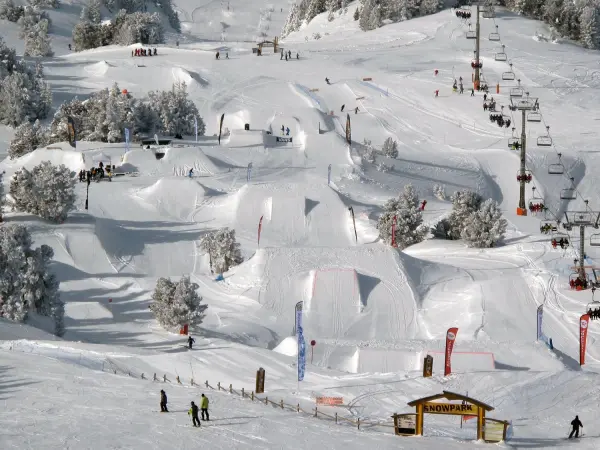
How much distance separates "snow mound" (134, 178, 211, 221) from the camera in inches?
2611

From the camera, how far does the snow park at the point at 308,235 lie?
37.3 metres

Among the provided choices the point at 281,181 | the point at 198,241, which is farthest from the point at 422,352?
the point at 281,181

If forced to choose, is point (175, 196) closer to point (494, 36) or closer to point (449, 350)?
point (449, 350)

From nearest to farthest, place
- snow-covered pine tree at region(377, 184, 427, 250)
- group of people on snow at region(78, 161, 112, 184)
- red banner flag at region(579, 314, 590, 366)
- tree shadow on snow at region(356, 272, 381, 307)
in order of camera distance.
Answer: red banner flag at region(579, 314, 590, 366) → tree shadow on snow at region(356, 272, 381, 307) → snow-covered pine tree at region(377, 184, 427, 250) → group of people on snow at region(78, 161, 112, 184)

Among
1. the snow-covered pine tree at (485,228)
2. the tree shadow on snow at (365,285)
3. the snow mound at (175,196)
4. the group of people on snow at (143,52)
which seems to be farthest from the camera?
the group of people on snow at (143,52)

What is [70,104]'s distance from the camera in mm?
81250

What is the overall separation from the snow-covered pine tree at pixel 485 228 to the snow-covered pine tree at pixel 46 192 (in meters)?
18.6

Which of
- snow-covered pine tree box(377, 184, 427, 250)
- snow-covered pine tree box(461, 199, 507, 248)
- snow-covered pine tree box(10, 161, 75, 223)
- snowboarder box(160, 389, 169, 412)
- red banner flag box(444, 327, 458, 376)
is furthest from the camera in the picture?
snow-covered pine tree box(10, 161, 75, 223)

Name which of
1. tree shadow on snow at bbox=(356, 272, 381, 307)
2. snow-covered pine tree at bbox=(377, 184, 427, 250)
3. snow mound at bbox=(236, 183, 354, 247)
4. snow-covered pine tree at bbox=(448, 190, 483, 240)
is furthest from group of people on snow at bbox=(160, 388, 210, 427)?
snow mound at bbox=(236, 183, 354, 247)

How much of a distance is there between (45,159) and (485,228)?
2692 cm

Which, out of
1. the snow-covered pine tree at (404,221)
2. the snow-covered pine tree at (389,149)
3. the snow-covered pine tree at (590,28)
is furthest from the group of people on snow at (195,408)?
the snow-covered pine tree at (590,28)

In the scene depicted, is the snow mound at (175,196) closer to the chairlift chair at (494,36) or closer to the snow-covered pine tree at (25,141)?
the snow-covered pine tree at (25,141)

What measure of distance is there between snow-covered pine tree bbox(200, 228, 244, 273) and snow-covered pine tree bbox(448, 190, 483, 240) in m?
10.3

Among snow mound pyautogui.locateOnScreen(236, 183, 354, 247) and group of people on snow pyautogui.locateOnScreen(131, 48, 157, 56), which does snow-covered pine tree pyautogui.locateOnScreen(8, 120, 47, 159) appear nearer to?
snow mound pyautogui.locateOnScreen(236, 183, 354, 247)
